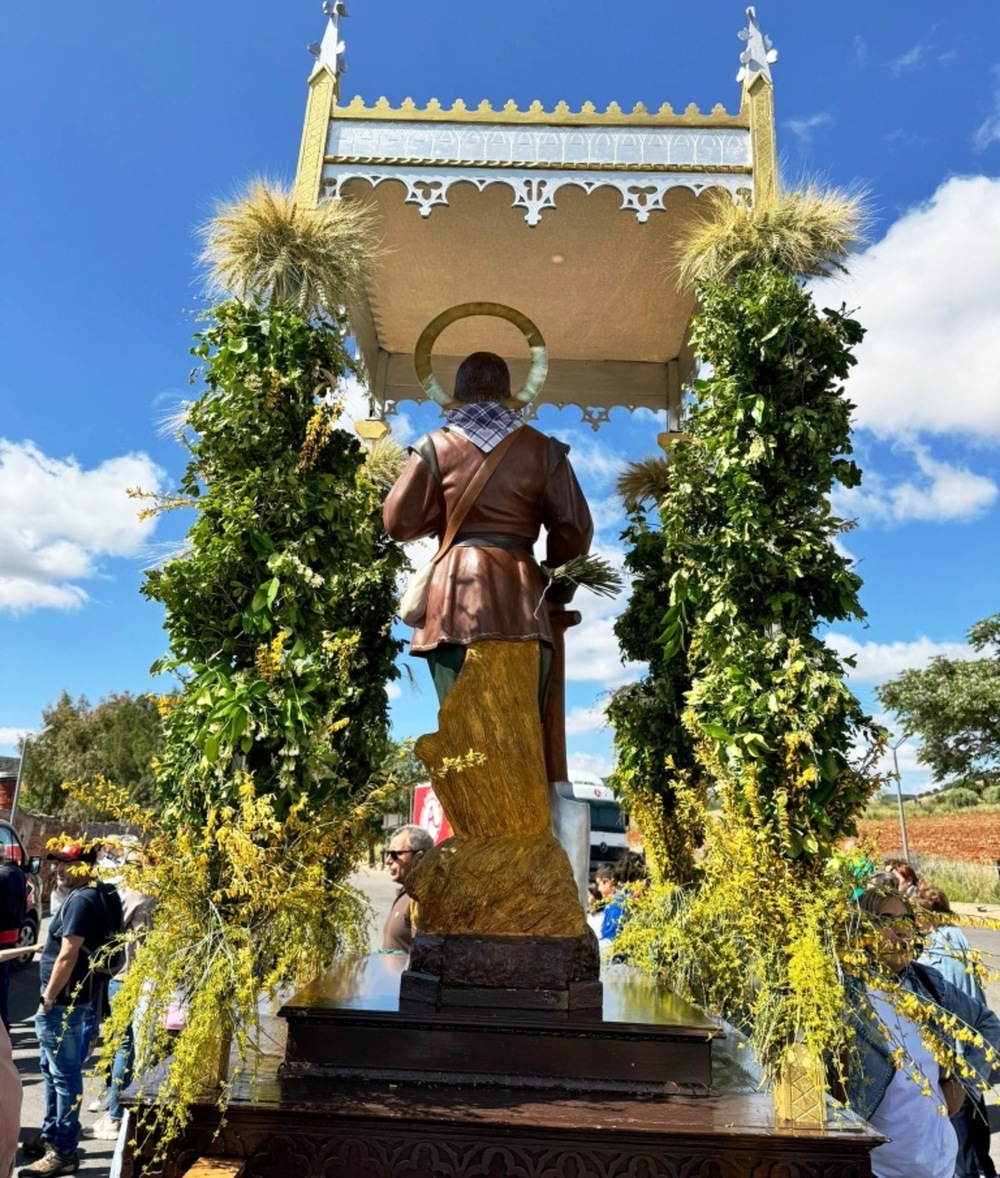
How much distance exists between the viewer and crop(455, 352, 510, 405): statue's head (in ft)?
14.2

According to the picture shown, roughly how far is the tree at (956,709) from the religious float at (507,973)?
22.0 m

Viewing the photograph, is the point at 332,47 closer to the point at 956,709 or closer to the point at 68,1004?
the point at 68,1004

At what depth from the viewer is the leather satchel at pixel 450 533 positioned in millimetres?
4031

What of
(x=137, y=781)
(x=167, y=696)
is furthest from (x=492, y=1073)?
(x=137, y=781)

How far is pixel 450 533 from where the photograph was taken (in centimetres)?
407

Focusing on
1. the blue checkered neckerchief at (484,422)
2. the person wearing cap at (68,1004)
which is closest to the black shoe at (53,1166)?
the person wearing cap at (68,1004)

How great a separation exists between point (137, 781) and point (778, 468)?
3291 cm

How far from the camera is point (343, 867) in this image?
4.34 m

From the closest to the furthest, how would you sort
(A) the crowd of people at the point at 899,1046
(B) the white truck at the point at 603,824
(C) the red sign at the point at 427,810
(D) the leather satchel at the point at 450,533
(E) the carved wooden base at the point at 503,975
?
Result: (A) the crowd of people at the point at 899,1046, (E) the carved wooden base at the point at 503,975, (D) the leather satchel at the point at 450,533, (C) the red sign at the point at 427,810, (B) the white truck at the point at 603,824

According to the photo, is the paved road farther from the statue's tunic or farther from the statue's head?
the statue's head

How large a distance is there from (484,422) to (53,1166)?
4.54 meters

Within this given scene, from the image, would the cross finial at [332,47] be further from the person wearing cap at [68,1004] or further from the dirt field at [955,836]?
the dirt field at [955,836]

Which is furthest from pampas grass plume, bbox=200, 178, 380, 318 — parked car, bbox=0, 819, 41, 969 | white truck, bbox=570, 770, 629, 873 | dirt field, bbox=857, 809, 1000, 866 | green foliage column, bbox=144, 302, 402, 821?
dirt field, bbox=857, 809, 1000, 866

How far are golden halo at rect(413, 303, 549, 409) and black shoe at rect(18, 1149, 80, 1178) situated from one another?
14.8 feet
